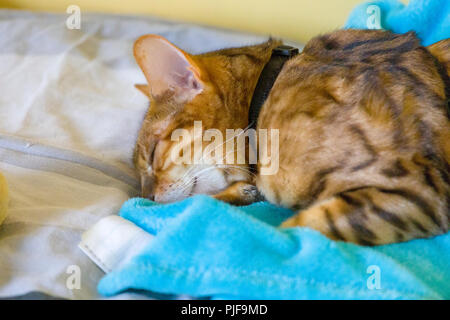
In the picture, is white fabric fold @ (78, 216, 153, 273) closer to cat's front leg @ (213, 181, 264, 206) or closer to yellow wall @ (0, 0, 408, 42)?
cat's front leg @ (213, 181, 264, 206)

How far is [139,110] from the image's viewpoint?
159 centimetres

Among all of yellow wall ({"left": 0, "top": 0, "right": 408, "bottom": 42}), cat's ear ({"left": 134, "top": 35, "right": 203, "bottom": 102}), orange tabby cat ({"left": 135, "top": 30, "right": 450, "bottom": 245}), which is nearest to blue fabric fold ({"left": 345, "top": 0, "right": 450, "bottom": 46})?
orange tabby cat ({"left": 135, "top": 30, "right": 450, "bottom": 245})

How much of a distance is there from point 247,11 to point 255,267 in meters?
1.43

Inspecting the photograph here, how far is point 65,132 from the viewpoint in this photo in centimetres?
144

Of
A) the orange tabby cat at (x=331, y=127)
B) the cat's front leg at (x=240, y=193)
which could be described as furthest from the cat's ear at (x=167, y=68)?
the cat's front leg at (x=240, y=193)

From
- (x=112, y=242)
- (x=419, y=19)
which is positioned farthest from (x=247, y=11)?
(x=112, y=242)

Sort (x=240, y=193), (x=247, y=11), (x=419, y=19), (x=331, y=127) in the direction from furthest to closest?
(x=247, y=11)
(x=419, y=19)
(x=240, y=193)
(x=331, y=127)

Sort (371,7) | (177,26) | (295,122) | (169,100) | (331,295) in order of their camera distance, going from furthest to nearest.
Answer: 1. (177,26)
2. (371,7)
3. (169,100)
4. (295,122)
5. (331,295)

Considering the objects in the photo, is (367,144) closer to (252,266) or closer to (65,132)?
(252,266)

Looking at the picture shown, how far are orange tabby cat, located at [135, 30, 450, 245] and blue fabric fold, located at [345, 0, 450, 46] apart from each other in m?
0.21

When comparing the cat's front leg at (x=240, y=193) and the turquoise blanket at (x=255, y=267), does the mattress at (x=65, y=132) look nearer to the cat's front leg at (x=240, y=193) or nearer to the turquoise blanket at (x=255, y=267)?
the turquoise blanket at (x=255, y=267)

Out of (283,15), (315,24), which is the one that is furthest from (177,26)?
(315,24)
